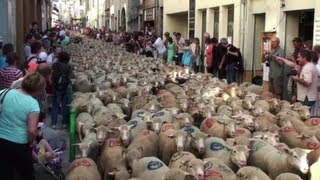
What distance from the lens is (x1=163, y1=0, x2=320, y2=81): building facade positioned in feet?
48.2

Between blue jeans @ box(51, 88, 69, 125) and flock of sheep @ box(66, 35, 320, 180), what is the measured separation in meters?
0.24

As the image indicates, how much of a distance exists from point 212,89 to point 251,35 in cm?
704

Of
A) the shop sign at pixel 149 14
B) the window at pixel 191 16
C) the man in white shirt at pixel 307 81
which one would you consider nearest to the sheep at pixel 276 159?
the man in white shirt at pixel 307 81

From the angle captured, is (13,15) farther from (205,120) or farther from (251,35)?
(205,120)

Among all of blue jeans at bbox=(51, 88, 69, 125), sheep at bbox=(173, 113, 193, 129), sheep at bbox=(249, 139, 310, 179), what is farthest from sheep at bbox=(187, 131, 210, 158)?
blue jeans at bbox=(51, 88, 69, 125)

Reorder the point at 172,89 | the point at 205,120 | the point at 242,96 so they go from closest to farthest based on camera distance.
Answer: the point at 205,120
the point at 242,96
the point at 172,89

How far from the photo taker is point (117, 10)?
174ft

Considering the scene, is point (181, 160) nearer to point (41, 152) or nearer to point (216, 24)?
point (41, 152)

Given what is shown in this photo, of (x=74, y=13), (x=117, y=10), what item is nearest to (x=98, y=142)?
(x=117, y=10)

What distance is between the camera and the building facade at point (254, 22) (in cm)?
1468

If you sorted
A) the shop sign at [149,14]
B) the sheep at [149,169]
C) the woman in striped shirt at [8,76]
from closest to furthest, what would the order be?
1. the sheep at [149,169]
2. the woman in striped shirt at [8,76]
3. the shop sign at [149,14]

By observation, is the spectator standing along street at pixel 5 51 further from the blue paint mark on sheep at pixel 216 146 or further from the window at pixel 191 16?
the window at pixel 191 16

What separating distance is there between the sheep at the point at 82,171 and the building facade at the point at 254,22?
8.27 metres

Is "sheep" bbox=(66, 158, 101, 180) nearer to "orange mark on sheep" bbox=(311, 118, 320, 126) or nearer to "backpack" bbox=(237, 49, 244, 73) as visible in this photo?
"orange mark on sheep" bbox=(311, 118, 320, 126)
